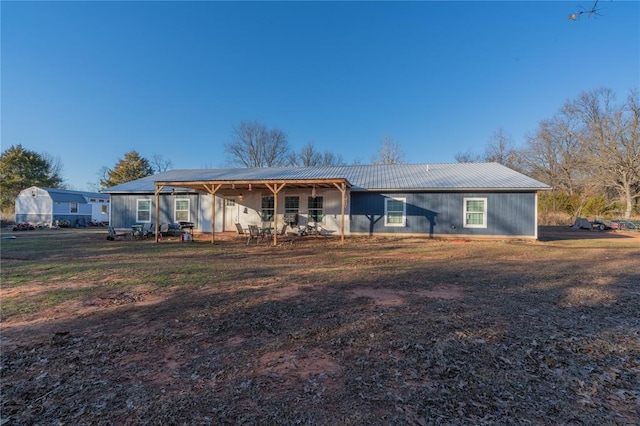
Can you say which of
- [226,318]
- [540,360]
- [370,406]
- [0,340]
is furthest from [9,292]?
[540,360]

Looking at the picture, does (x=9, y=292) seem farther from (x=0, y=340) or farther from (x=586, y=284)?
(x=586, y=284)

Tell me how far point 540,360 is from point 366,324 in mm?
1804

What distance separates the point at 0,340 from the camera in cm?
368

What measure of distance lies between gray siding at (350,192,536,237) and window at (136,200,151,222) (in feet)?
38.7

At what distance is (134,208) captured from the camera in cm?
1834

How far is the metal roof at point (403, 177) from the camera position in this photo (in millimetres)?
14578

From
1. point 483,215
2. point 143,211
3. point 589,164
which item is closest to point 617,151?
point 589,164

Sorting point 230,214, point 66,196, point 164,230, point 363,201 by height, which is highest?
point 66,196

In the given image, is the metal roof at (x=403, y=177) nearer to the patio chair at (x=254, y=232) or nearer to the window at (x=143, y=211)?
the window at (x=143, y=211)

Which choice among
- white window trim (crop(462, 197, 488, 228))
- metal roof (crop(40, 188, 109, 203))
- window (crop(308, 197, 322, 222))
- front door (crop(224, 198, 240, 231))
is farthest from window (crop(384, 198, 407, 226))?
metal roof (crop(40, 188, 109, 203))

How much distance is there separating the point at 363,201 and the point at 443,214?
3865mm

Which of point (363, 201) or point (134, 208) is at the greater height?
point (363, 201)

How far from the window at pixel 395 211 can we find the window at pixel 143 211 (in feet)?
44.3

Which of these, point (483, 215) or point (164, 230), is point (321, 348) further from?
point (164, 230)
